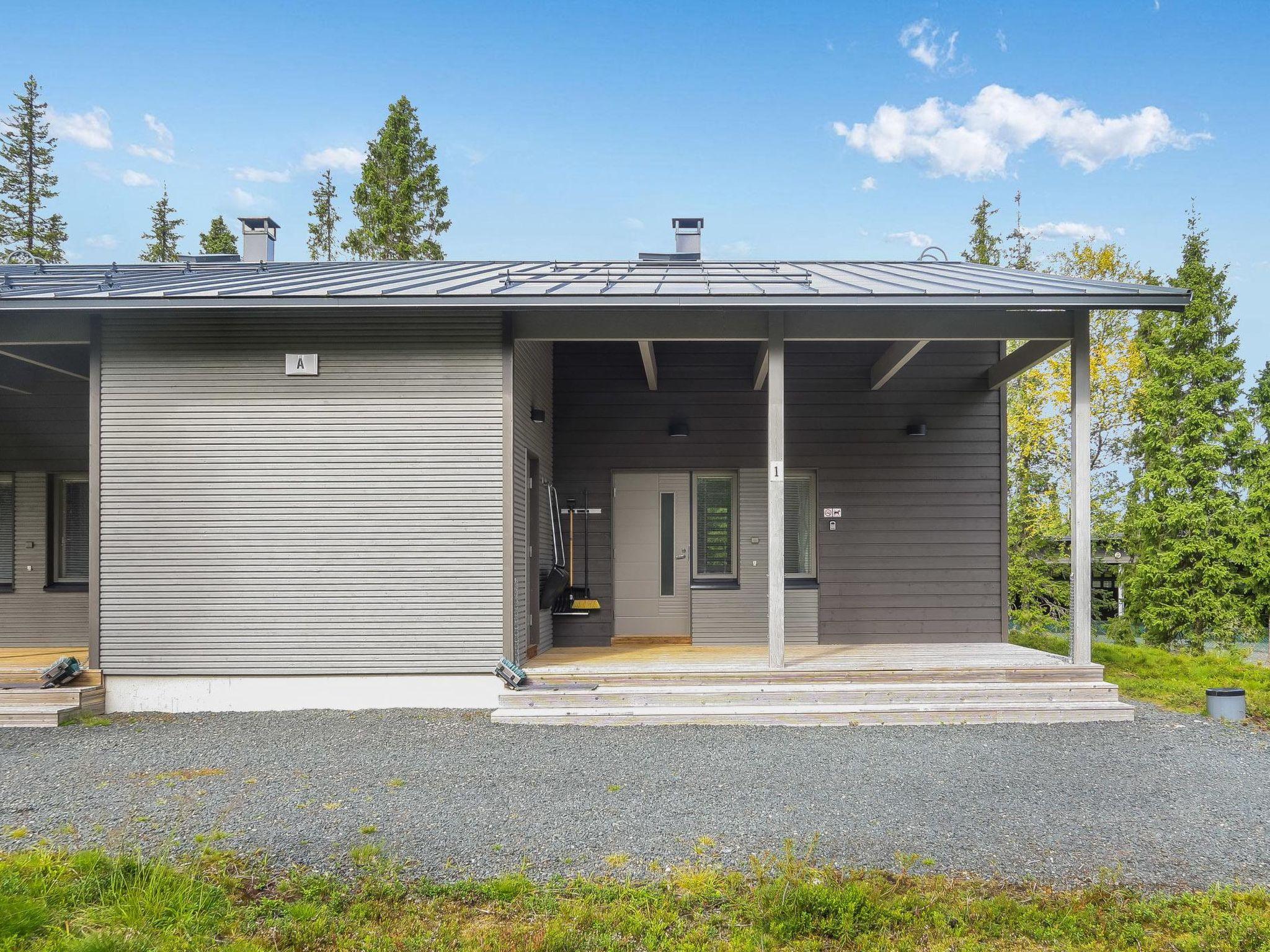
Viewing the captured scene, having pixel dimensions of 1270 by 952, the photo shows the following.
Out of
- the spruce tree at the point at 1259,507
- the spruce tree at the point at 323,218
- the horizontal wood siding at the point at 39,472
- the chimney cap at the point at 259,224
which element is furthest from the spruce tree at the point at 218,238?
the spruce tree at the point at 1259,507

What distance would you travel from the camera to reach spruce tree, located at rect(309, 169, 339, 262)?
78.4 ft

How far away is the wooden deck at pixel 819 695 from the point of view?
19.7ft

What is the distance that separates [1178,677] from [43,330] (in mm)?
10643

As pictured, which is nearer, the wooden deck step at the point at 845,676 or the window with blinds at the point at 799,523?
the wooden deck step at the point at 845,676

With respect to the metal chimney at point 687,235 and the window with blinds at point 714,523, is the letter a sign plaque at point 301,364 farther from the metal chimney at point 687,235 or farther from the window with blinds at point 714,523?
the metal chimney at point 687,235

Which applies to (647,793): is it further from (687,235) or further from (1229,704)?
(687,235)

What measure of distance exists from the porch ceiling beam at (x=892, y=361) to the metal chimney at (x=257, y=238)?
7249mm

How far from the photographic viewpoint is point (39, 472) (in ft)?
26.9

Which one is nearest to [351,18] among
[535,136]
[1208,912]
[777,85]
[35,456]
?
[535,136]

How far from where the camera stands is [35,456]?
820cm

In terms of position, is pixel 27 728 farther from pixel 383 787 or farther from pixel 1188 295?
pixel 1188 295

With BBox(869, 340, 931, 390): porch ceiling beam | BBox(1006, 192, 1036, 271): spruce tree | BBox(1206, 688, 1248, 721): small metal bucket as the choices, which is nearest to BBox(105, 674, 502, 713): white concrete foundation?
BBox(869, 340, 931, 390): porch ceiling beam

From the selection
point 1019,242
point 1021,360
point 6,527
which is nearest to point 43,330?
point 6,527

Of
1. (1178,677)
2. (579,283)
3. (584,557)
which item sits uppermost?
(579,283)
